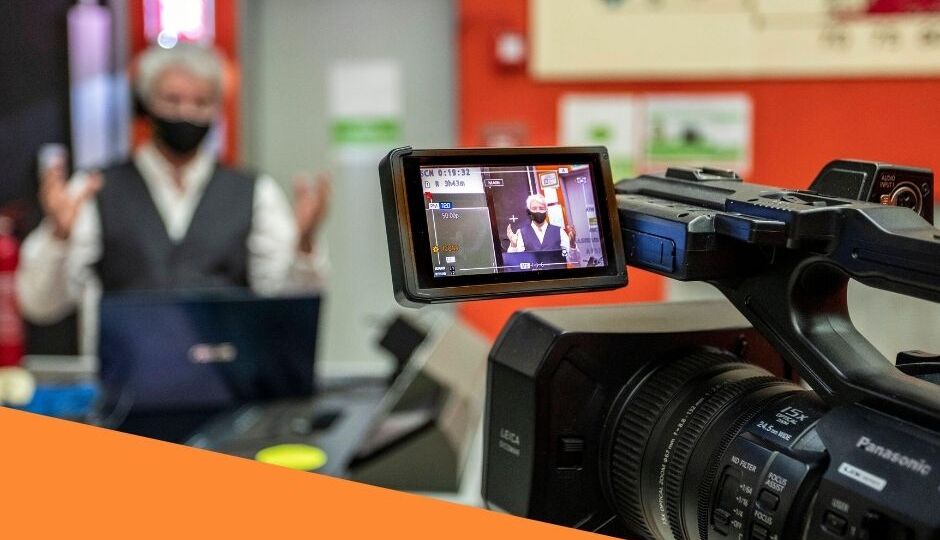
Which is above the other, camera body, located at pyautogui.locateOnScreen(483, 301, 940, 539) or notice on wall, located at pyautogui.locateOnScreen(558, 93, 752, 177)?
notice on wall, located at pyautogui.locateOnScreen(558, 93, 752, 177)

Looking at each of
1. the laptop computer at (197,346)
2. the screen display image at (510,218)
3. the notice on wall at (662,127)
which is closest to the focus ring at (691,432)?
the screen display image at (510,218)

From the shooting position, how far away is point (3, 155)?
3352mm

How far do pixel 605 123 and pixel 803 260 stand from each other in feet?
8.00

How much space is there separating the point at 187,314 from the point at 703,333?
3.86 feet

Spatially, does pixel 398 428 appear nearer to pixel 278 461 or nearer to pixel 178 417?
pixel 278 461

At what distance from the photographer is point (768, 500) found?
0.68m

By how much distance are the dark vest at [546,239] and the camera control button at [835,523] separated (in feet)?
1.00

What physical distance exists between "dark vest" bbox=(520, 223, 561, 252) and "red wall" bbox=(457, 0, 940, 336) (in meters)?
1.95

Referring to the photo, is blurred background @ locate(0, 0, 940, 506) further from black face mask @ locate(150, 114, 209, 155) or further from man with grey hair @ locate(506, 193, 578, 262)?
man with grey hair @ locate(506, 193, 578, 262)

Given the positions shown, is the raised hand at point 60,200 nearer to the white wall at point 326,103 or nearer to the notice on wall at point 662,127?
the white wall at point 326,103

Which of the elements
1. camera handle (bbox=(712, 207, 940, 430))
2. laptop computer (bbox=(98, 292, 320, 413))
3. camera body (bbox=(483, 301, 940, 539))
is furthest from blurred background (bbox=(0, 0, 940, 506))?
camera handle (bbox=(712, 207, 940, 430))

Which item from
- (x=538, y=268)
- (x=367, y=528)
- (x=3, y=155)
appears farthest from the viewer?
(x=3, y=155)

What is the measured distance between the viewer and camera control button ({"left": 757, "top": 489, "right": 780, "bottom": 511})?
2.20ft

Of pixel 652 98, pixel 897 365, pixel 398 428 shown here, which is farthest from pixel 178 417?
pixel 652 98
